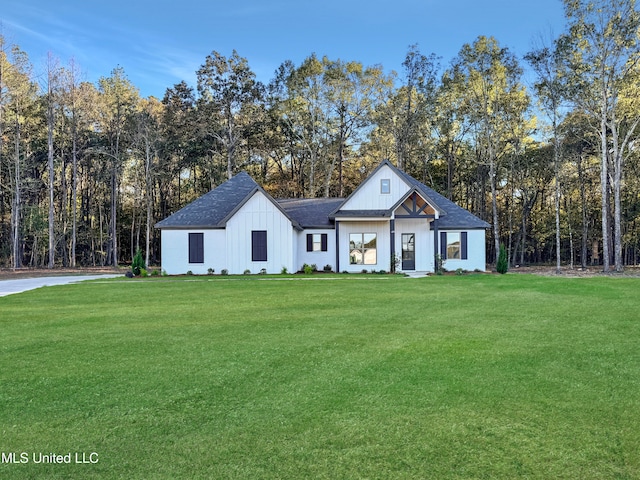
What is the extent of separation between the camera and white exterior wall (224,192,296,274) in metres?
20.0

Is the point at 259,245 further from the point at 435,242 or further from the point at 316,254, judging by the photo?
the point at 435,242

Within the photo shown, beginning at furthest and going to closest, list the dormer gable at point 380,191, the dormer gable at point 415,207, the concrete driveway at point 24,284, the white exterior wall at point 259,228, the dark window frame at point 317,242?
the dark window frame at point 317,242
the dormer gable at point 380,191
the dormer gable at point 415,207
the white exterior wall at point 259,228
the concrete driveway at point 24,284

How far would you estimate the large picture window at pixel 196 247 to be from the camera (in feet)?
68.7

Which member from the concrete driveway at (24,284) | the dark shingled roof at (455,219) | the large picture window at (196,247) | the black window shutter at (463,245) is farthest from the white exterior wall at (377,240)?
the concrete driveway at (24,284)

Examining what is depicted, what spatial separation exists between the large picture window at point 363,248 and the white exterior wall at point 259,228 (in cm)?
341

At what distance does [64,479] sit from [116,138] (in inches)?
1318

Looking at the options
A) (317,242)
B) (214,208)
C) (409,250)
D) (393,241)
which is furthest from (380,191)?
(214,208)

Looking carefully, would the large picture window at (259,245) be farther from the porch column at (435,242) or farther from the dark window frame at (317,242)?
the porch column at (435,242)

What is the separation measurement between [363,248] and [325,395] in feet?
58.9

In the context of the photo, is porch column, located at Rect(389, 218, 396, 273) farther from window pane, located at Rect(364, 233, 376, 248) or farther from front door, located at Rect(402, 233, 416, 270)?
window pane, located at Rect(364, 233, 376, 248)

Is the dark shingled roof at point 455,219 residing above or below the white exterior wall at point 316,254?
above

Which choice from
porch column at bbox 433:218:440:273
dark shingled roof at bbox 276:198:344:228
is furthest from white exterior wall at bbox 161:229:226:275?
porch column at bbox 433:218:440:273

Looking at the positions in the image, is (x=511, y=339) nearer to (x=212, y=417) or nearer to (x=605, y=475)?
(x=605, y=475)

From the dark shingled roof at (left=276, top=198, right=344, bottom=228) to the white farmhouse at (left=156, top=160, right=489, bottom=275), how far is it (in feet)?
0.27
